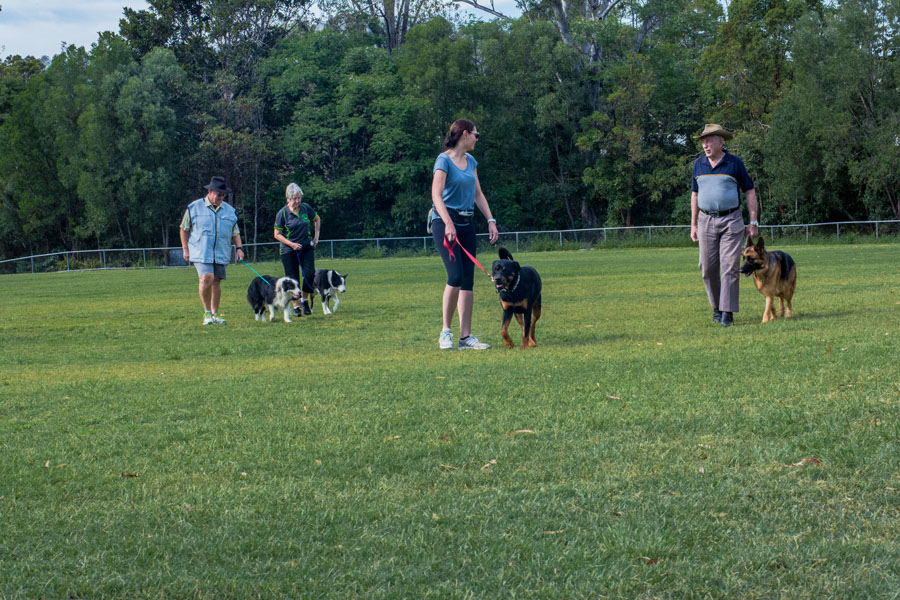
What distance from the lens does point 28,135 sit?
51.6m

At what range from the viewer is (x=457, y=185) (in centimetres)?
832

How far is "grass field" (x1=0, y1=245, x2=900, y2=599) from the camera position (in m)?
2.96

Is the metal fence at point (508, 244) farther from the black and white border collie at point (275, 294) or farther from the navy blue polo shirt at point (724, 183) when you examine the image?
the navy blue polo shirt at point (724, 183)

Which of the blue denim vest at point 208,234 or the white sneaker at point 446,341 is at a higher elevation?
the blue denim vest at point 208,234

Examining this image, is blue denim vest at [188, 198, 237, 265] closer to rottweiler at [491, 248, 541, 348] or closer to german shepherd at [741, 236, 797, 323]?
rottweiler at [491, 248, 541, 348]

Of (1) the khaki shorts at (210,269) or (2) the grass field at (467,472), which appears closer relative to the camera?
(2) the grass field at (467,472)

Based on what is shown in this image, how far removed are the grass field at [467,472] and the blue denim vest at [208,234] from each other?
350 centimetres

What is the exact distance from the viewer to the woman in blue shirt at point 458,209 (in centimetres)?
823

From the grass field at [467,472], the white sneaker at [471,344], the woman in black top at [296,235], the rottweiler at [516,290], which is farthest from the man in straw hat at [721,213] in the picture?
the woman in black top at [296,235]

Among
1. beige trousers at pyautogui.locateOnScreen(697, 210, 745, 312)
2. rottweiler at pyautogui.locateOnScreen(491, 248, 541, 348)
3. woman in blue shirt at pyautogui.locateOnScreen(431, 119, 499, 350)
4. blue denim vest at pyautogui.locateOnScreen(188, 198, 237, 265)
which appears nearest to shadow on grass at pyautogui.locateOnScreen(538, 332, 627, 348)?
rottweiler at pyautogui.locateOnScreen(491, 248, 541, 348)

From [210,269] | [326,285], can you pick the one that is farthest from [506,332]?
[326,285]

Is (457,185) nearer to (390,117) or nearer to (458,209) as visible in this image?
(458,209)

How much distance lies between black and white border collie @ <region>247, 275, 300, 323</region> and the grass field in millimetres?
4077

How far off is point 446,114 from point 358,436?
48.1m
